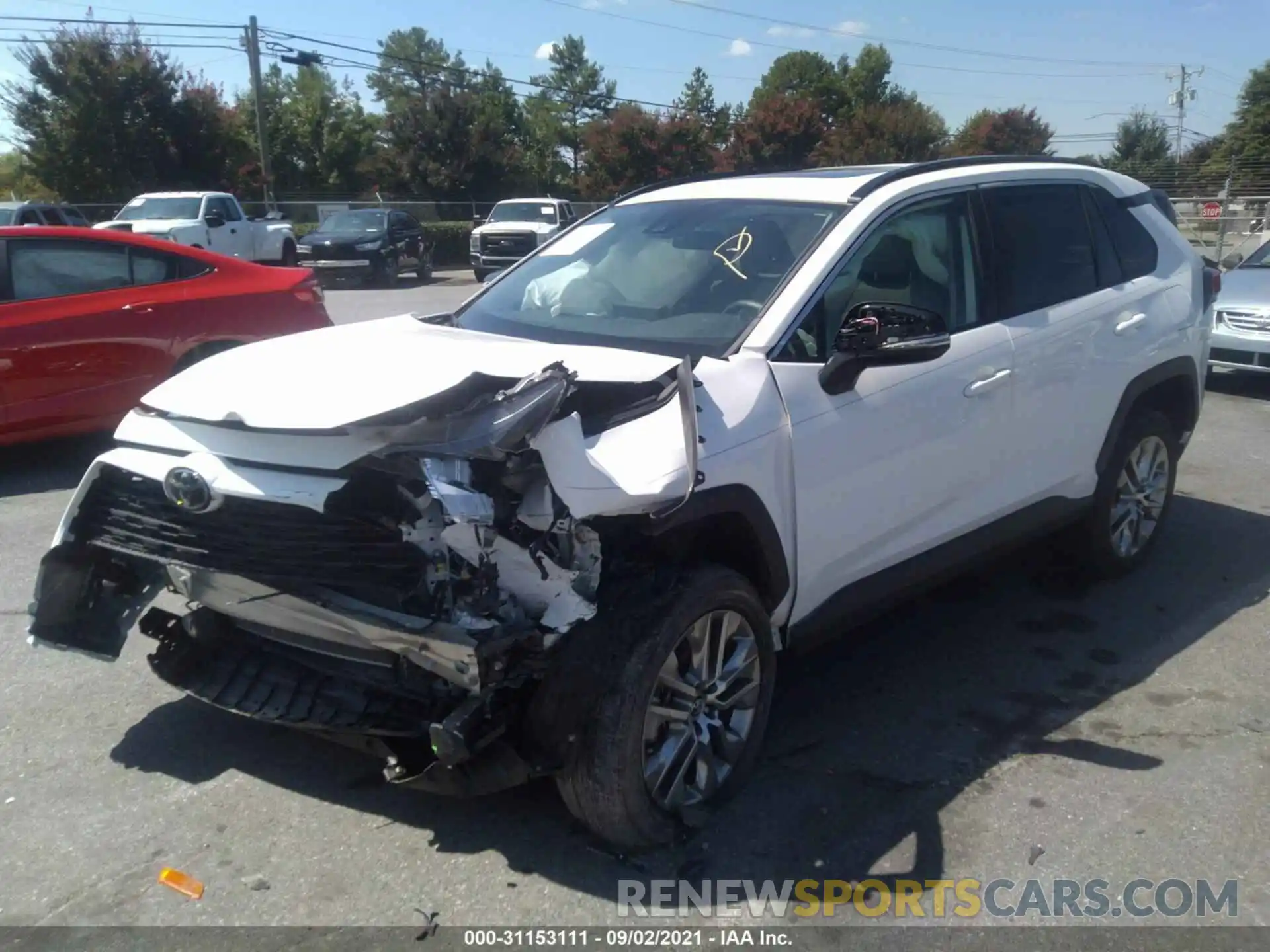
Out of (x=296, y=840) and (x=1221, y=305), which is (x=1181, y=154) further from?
(x=296, y=840)

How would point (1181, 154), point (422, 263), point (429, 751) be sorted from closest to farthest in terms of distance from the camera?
point (429, 751) < point (422, 263) < point (1181, 154)

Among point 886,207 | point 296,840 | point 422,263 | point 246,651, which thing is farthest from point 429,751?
point 422,263

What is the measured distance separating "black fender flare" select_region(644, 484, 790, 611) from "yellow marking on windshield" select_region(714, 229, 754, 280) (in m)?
1.04

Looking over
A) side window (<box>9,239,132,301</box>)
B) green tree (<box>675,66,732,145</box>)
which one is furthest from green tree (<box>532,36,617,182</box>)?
side window (<box>9,239,132,301</box>)

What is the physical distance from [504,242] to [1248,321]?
18721 millimetres

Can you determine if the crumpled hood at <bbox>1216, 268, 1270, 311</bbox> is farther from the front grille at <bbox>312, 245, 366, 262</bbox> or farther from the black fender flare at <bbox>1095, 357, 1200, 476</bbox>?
the front grille at <bbox>312, 245, 366, 262</bbox>

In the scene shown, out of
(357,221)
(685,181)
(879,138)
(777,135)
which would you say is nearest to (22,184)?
(357,221)

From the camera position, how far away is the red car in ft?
23.6

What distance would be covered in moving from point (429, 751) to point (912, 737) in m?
1.77

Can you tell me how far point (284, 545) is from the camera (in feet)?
10.3

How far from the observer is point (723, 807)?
143 inches

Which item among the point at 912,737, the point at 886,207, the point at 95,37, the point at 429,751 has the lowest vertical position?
the point at 912,737

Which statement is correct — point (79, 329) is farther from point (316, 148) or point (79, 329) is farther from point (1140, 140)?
point (1140, 140)

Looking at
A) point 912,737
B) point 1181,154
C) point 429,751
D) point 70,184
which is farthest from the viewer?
point 1181,154
